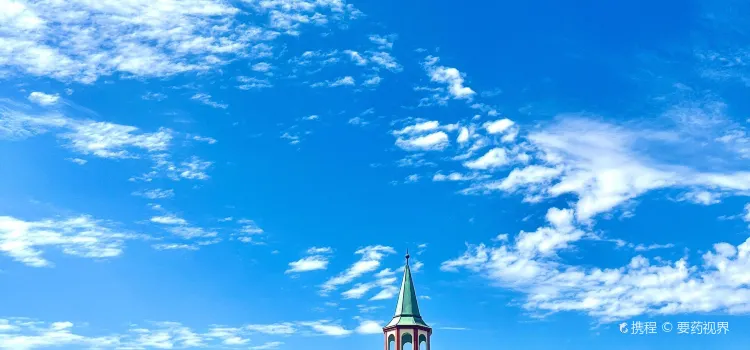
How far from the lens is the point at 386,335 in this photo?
15662cm

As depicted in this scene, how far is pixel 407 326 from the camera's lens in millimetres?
154875

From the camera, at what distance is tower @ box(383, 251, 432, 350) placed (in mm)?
154625

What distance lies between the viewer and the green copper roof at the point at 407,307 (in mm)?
155875

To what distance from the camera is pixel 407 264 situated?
161 m

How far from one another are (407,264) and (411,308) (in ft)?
22.7

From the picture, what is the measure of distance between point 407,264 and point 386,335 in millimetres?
10981

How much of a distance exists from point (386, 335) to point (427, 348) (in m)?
6.00

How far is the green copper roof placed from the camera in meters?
156

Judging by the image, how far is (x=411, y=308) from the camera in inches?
6201

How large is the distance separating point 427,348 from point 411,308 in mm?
6057

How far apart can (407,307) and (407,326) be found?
3.58 meters

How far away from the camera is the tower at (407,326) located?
154625mm

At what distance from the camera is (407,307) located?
15762 cm

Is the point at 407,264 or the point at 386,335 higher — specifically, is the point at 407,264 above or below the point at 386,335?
above
